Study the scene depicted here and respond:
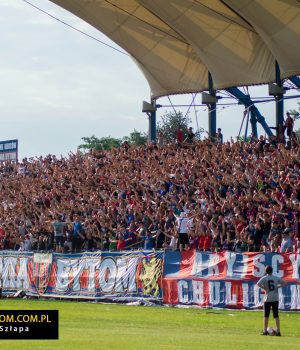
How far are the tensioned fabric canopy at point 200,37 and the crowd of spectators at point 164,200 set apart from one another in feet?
19.8

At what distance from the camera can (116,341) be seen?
21.4 meters

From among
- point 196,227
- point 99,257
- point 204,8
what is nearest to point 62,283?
point 99,257

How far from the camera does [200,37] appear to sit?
170 feet

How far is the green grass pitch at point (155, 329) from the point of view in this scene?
20625 mm

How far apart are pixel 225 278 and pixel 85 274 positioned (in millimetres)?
6573

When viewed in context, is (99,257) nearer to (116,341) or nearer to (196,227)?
(196,227)

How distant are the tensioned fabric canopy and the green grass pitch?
696 inches

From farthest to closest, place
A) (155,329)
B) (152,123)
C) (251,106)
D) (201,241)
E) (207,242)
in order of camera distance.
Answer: (152,123)
(251,106)
(201,241)
(207,242)
(155,329)

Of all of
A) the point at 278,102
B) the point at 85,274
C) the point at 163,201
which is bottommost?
the point at 85,274

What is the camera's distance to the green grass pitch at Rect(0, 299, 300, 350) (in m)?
20.6

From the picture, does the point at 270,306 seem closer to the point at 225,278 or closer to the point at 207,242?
the point at 225,278

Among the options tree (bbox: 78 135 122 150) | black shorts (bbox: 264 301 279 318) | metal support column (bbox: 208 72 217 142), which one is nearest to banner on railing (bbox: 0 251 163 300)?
black shorts (bbox: 264 301 279 318)

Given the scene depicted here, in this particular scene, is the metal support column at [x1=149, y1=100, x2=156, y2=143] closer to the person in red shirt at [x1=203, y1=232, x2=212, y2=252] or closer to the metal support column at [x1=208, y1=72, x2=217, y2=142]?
the metal support column at [x1=208, y1=72, x2=217, y2=142]

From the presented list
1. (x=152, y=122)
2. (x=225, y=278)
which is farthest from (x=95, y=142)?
(x=225, y=278)
